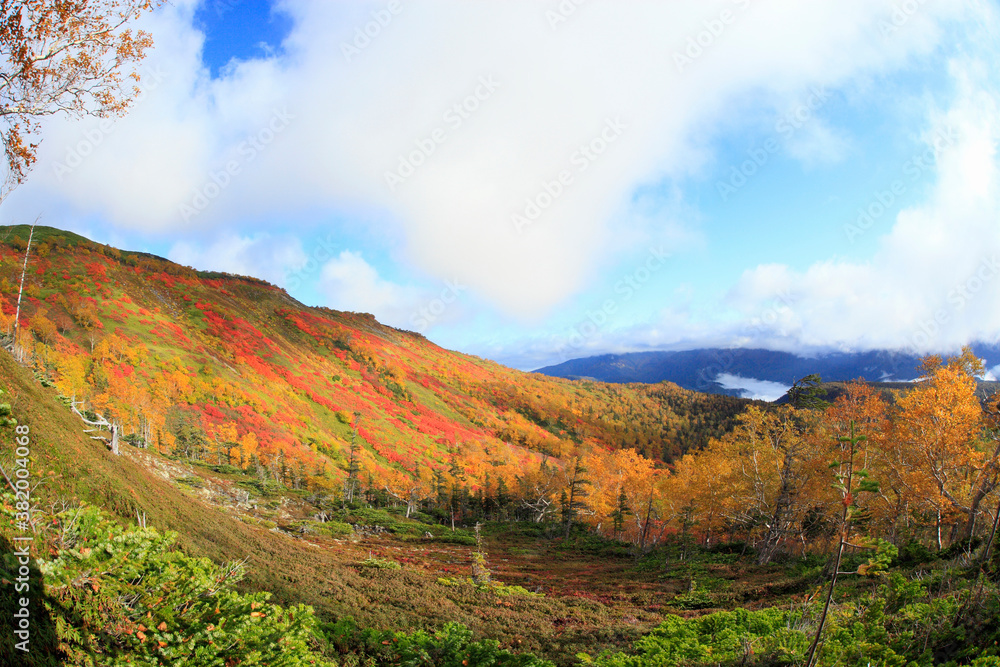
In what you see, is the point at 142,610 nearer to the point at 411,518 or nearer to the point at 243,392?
the point at 411,518

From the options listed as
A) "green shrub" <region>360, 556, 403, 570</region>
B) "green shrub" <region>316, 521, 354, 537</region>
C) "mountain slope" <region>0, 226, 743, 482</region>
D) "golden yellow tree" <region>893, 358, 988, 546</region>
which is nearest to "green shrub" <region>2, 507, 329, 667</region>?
"green shrub" <region>360, 556, 403, 570</region>

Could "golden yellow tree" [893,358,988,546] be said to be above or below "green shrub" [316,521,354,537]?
above

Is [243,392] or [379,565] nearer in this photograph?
[379,565]

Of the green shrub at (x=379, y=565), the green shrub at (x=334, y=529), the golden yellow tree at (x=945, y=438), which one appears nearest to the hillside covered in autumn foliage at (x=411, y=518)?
the golden yellow tree at (x=945, y=438)

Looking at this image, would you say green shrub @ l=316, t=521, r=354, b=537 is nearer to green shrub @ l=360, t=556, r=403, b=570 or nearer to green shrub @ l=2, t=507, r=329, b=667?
green shrub @ l=360, t=556, r=403, b=570

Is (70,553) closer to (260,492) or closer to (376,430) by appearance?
(260,492)

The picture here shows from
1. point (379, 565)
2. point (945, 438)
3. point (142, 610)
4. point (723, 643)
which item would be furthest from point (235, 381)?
point (945, 438)

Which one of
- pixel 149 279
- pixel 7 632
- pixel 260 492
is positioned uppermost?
pixel 149 279

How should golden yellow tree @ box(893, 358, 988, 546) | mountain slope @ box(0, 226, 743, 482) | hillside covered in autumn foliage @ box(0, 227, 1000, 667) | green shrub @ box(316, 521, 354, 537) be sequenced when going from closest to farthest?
hillside covered in autumn foliage @ box(0, 227, 1000, 667)
golden yellow tree @ box(893, 358, 988, 546)
green shrub @ box(316, 521, 354, 537)
mountain slope @ box(0, 226, 743, 482)

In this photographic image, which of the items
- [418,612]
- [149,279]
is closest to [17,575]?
[418,612]

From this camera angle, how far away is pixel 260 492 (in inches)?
1630

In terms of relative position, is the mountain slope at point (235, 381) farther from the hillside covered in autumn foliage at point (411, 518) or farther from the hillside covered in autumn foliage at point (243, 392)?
the hillside covered in autumn foliage at point (411, 518)

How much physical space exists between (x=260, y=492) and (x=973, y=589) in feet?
160

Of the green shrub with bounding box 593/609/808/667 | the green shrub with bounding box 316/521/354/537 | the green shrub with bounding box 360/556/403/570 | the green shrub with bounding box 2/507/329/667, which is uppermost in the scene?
the green shrub with bounding box 2/507/329/667
